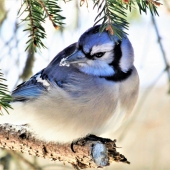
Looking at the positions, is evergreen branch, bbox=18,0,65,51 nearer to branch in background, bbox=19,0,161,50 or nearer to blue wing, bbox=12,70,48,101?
branch in background, bbox=19,0,161,50

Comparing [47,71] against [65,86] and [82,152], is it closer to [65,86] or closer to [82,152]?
[65,86]

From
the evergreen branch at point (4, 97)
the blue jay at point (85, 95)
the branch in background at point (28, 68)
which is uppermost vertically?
the branch in background at point (28, 68)

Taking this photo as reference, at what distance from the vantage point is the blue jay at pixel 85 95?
4.26 ft

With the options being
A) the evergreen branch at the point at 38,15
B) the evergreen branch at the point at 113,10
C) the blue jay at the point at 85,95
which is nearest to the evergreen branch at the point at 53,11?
the evergreen branch at the point at 38,15

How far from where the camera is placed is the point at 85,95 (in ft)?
4.33

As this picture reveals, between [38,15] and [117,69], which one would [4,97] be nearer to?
[38,15]

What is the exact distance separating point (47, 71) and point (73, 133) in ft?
0.75

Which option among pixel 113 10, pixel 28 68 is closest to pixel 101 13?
pixel 113 10

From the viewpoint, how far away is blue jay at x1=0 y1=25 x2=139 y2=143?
1300mm

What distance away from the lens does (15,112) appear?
1.40 m

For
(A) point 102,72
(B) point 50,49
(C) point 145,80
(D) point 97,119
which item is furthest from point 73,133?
(C) point 145,80

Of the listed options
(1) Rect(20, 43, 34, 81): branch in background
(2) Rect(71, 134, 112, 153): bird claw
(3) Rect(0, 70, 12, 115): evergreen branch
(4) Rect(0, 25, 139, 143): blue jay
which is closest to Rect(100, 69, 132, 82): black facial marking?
(4) Rect(0, 25, 139, 143): blue jay

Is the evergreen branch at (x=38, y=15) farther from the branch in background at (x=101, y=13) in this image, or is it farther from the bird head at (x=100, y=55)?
the bird head at (x=100, y=55)

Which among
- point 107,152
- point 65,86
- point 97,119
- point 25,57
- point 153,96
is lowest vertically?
point 107,152
